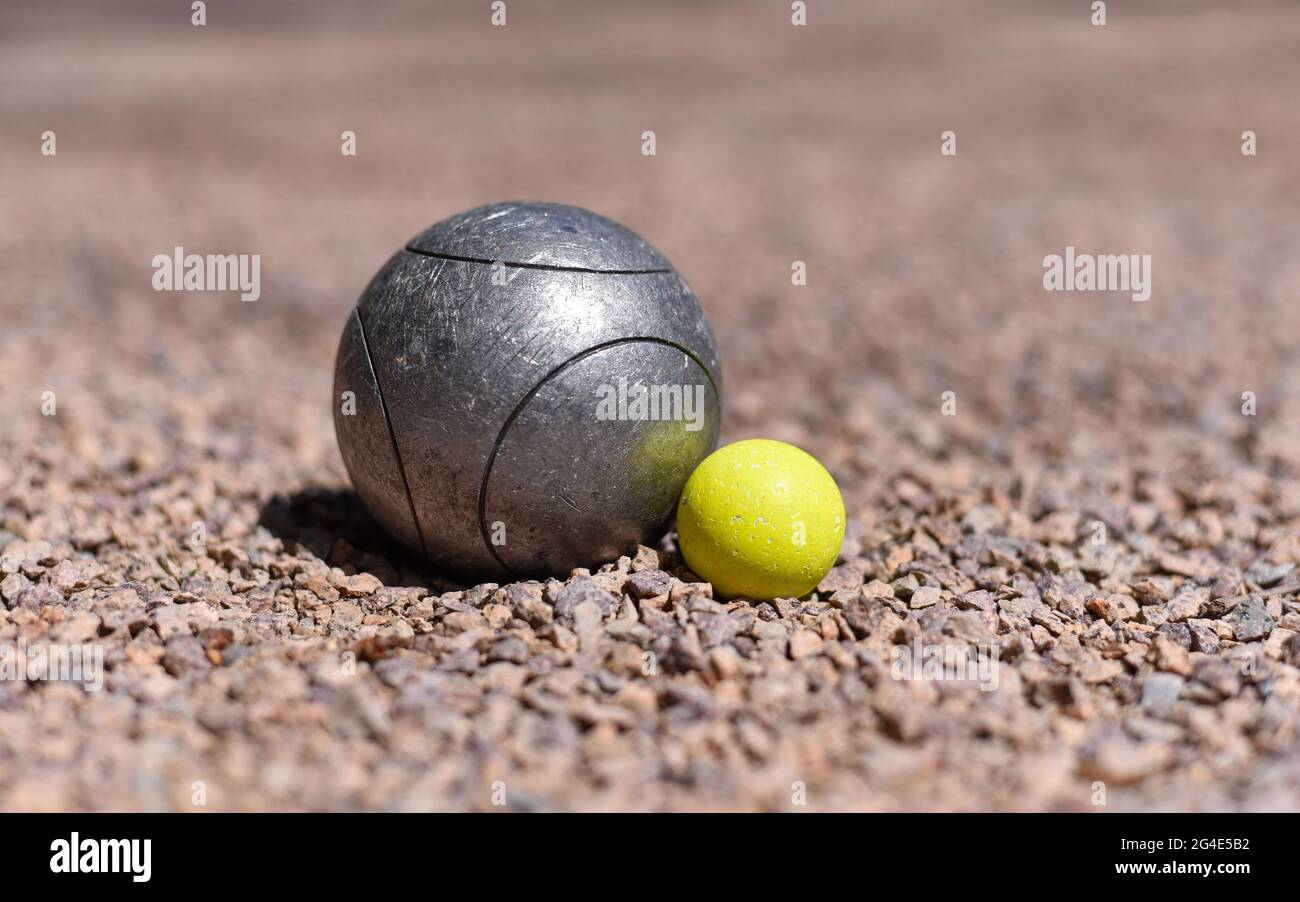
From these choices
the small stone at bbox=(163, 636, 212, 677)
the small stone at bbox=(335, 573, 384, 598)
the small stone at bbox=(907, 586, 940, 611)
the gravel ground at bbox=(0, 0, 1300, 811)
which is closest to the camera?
the gravel ground at bbox=(0, 0, 1300, 811)

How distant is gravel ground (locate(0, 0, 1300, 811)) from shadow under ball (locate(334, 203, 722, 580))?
30cm

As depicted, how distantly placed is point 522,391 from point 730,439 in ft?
10.8

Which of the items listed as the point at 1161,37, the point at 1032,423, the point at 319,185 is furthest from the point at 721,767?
the point at 1161,37

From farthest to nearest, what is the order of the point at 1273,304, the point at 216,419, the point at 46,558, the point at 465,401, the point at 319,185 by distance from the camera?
the point at 319,185, the point at 1273,304, the point at 216,419, the point at 46,558, the point at 465,401

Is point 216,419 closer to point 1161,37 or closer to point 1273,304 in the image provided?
point 1273,304

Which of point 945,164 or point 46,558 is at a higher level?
point 945,164

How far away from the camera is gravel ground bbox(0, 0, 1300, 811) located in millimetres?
3893

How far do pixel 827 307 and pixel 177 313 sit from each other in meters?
5.80

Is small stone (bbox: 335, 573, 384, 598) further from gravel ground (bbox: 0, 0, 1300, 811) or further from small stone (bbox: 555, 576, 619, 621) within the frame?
small stone (bbox: 555, 576, 619, 621)

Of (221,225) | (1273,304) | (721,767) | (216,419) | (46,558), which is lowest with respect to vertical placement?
(721,767)

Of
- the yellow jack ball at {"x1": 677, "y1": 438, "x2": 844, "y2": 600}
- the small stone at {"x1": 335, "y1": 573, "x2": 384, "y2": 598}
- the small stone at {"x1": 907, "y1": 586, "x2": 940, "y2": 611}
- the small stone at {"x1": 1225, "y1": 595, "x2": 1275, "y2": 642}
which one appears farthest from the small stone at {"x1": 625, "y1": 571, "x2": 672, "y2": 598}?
the small stone at {"x1": 1225, "y1": 595, "x2": 1275, "y2": 642}

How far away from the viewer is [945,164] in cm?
1655

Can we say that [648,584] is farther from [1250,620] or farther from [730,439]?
[730,439]

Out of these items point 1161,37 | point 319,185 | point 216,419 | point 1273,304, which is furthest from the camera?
point 1161,37
